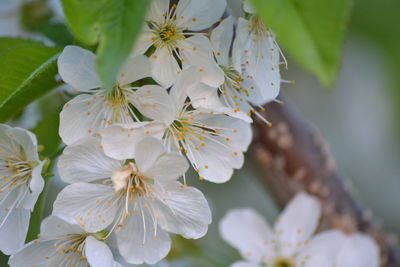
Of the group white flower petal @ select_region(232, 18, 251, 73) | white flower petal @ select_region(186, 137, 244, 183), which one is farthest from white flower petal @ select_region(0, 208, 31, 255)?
white flower petal @ select_region(232, 18, 251, 73)

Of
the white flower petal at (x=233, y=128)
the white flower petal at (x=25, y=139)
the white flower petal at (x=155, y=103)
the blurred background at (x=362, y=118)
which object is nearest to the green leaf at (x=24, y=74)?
the white flower petal at (x=25, y=139)

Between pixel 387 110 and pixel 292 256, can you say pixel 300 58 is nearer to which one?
pixel 292 256

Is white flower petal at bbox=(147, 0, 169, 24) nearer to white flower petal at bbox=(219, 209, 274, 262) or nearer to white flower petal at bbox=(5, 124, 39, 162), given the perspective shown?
white flower petal at bbox=(5, 124, 39, 162)

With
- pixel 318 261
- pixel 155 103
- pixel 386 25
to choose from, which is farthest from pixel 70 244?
pixel 386 25

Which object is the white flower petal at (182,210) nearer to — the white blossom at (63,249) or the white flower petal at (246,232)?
the white blossom at (63,249)

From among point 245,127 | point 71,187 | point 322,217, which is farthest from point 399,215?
point 71,187
